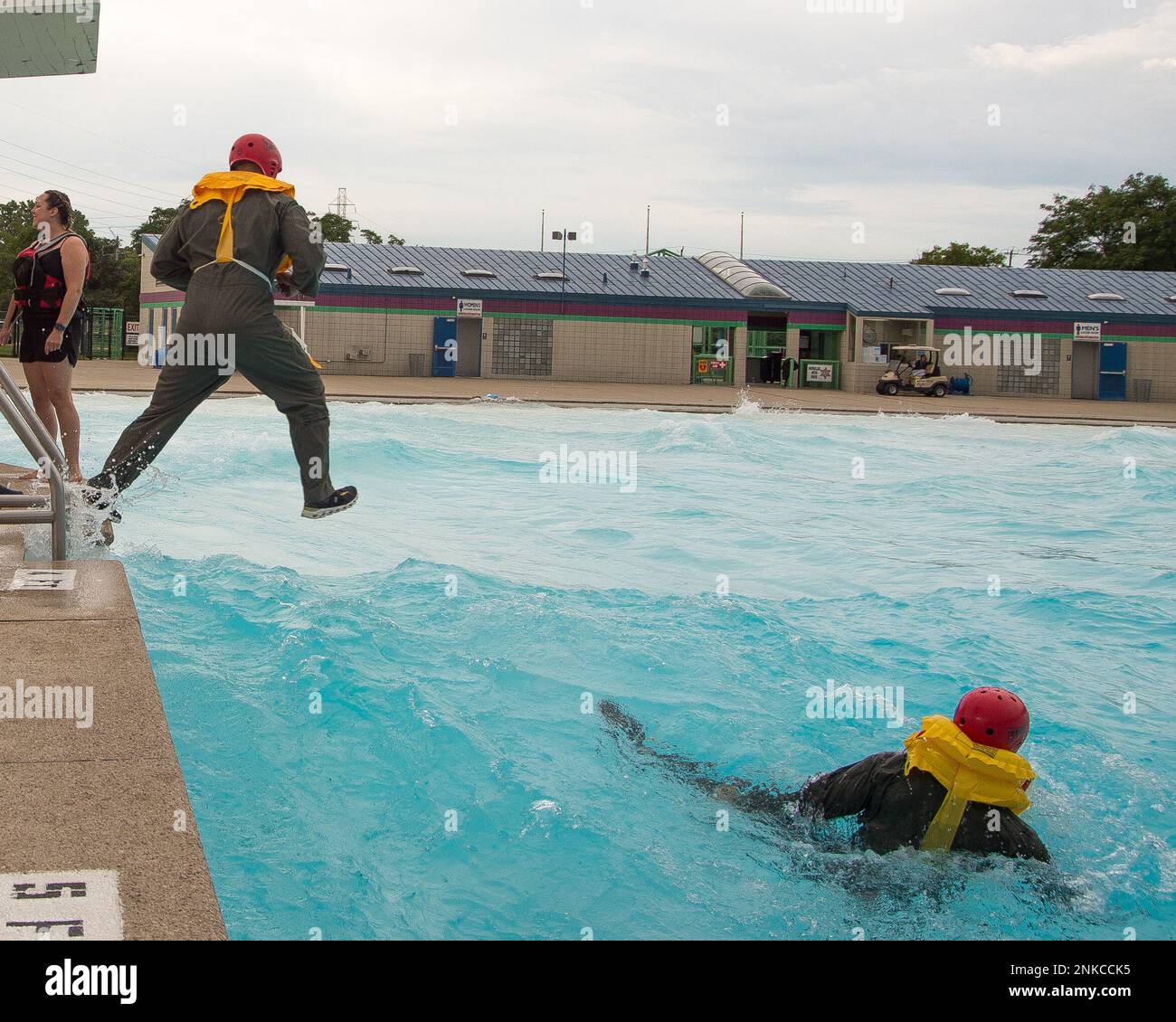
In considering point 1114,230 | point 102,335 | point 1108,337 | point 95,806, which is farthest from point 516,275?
point 95,806

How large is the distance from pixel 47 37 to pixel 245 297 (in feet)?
6.84

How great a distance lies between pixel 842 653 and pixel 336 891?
188 inches

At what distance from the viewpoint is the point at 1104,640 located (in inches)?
358

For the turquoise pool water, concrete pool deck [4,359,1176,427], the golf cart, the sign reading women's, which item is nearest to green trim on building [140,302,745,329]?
concrete pool deck [4,359,1176,427]

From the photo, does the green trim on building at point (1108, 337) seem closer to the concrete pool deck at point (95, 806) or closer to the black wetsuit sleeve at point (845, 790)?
the black wetsuit sleeve at point (845, 790)

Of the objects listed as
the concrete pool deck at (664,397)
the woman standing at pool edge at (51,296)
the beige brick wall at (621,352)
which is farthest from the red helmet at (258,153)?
the beige brick wall at (621,352)

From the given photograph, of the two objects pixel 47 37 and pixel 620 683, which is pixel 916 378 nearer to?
pixel 620 683

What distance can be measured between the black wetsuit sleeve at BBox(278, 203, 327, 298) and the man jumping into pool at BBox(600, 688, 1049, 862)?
3672 mm

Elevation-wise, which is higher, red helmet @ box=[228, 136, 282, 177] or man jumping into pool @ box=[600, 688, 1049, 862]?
red helmet @ box=[228, 136, 282, 177]

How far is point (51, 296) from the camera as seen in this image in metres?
7.98

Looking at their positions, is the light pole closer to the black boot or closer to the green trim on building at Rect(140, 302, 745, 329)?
the green trim on building at Rect(140, 302, 745, 329)

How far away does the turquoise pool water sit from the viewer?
4.47m

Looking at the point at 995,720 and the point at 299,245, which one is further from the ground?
the point at 299,245
